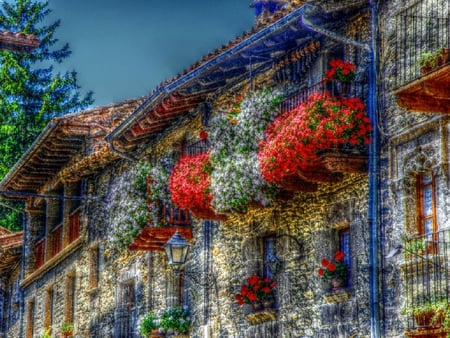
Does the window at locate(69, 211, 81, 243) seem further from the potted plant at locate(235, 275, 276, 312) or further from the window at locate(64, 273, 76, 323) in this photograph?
the potted plant at locate(235, 275, 276, 312)

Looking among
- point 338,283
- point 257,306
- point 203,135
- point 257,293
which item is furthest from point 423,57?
point 203,135

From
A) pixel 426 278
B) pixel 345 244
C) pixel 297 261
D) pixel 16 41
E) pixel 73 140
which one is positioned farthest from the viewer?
pixel 73 140

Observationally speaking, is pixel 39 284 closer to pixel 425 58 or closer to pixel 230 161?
pixel 230 161

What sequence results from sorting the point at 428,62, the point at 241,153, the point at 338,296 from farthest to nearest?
the point at 241,153 → the point at 338,296 → the point at 428,62

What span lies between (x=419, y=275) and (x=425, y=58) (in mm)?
2684

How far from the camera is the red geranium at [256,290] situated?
17.5m

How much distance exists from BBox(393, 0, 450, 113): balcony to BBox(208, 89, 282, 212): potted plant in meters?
2.48

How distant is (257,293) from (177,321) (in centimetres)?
312

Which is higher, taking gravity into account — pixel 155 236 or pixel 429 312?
pixel 155 236

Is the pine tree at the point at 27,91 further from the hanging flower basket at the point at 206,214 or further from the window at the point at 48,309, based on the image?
the hanging flower basket at the point at 206,214

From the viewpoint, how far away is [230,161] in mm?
17359

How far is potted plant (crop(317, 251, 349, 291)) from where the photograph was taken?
1562 centimetres

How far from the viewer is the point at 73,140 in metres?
26.2

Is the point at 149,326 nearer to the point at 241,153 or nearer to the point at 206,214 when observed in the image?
the point at 206,214
